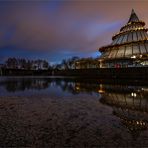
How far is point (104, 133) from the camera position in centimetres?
624

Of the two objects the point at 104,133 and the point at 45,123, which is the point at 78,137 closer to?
the point at 104,133

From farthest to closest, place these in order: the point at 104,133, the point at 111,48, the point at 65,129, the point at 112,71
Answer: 1. the point at 111,48
2. the point at 112,71
3. the point at 65,129
4. the point at 104,133

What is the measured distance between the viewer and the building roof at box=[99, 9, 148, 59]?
2340 inches

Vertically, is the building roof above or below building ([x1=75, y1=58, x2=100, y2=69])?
above

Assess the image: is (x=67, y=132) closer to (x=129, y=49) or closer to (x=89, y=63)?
(x=129, y=49)

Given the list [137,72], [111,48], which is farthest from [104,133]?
[111,48]

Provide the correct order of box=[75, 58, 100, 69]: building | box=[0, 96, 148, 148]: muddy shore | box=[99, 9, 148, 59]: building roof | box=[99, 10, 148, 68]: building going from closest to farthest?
box=[0, 96, 148, 148]: muddy shore → box=[99, 10, 148, 68]: building → box=[99, 9, 148, 59]: building roof → box=[75, 58, 100, 69]: building

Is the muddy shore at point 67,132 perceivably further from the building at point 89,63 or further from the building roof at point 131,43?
the building at point 89,63

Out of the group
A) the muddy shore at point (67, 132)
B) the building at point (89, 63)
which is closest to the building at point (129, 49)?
the building at point (89, 63)

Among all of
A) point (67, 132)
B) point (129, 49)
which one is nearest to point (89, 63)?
point (129, 49)

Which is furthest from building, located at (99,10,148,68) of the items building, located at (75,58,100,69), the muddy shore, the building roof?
the muddy shore

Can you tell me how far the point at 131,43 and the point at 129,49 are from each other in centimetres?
226

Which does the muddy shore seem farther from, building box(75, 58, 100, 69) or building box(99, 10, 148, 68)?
building box(75, 58, 100, 69)

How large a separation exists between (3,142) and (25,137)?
70cm
